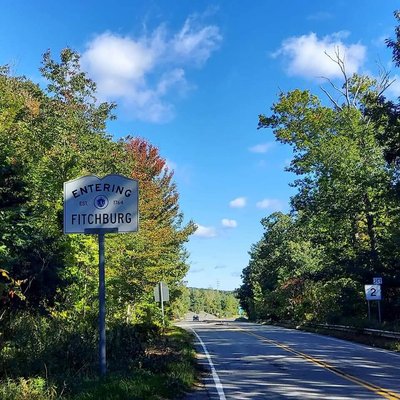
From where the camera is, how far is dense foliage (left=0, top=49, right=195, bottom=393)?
11.3 m

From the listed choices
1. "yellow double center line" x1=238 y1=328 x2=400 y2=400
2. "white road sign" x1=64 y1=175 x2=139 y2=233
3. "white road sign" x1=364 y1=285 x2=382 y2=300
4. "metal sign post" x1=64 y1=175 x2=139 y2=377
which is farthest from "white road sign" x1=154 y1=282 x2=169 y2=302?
"white road sign" x1=64 y1=175 x2=139 y2=233

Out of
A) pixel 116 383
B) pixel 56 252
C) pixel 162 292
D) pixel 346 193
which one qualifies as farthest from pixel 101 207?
pixel 346 193

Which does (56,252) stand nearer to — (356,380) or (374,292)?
(356,380)

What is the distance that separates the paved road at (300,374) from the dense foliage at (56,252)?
226 cm

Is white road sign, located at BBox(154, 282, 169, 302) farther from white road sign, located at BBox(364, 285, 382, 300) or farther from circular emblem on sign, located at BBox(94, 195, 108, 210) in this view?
circular emblem on sign, located at BBox(94, 195, 108, 210)

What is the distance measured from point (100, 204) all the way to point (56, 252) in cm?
733

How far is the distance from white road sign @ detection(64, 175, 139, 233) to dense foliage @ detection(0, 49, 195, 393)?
1.93 metres

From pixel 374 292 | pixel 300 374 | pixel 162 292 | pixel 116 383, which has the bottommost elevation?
pixel 300 374

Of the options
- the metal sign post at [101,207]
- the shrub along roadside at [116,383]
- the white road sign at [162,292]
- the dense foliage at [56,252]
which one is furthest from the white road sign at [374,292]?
the metal sign post at [101,207]

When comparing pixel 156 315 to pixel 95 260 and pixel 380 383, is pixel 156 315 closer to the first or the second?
pixel 95 260

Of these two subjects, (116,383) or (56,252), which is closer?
(116,383)

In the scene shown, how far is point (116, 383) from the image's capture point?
8781 mm

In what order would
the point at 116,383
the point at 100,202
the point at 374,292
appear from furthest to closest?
the point at 374,292 → the point at 100,202 → the point at 116,383

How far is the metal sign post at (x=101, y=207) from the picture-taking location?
9.45m
